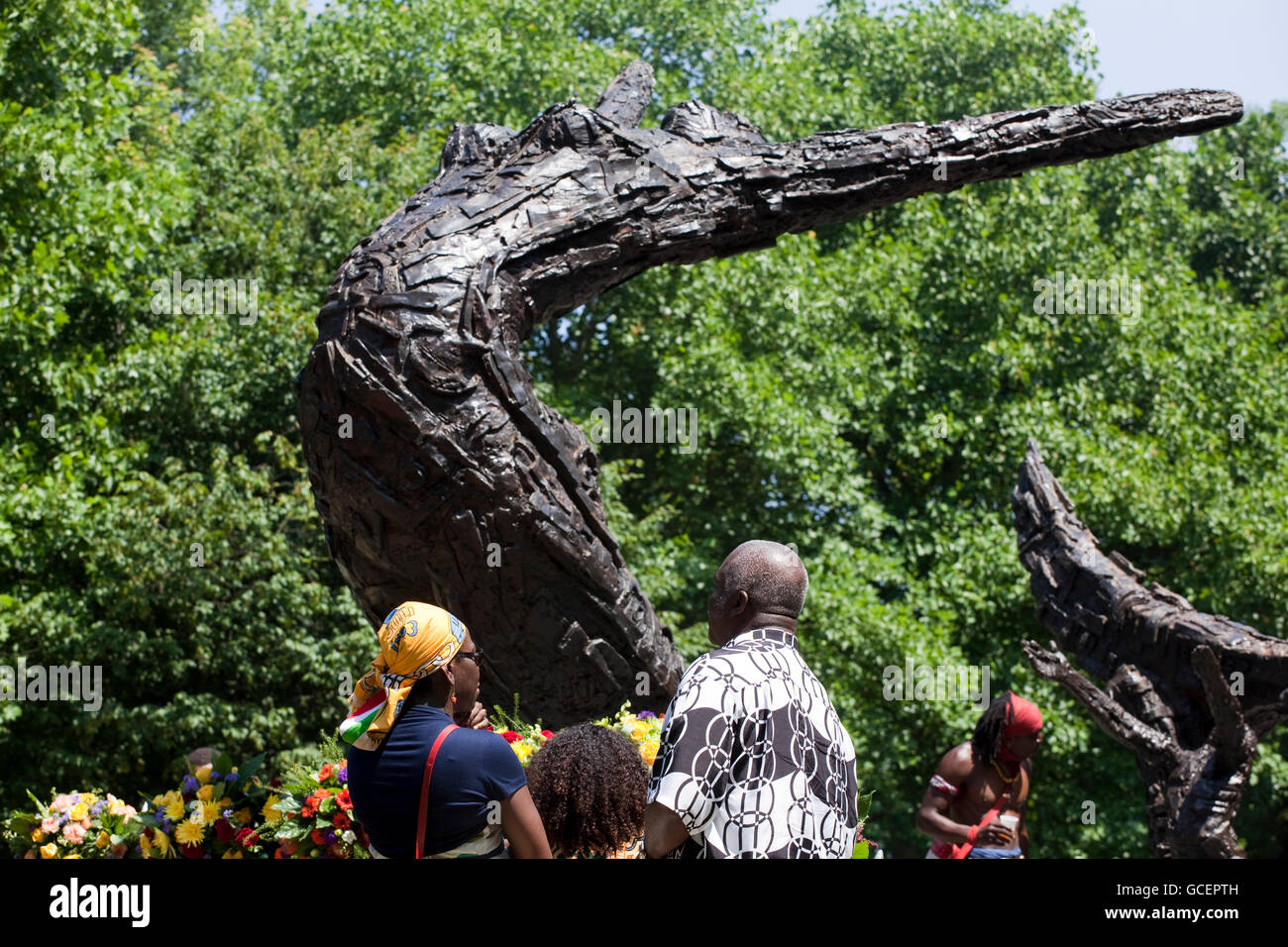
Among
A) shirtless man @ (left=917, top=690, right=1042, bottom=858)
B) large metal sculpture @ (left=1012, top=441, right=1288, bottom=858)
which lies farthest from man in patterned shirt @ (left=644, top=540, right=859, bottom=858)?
large metal sculpture @ (left=1012, top=441, right=1288, bottom=858)

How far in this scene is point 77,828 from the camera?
178 inches

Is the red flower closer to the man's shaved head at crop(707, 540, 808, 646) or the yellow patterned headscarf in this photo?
the yellow patterned headscarf

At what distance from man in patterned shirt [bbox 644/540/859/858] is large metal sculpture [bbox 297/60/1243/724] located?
152cm

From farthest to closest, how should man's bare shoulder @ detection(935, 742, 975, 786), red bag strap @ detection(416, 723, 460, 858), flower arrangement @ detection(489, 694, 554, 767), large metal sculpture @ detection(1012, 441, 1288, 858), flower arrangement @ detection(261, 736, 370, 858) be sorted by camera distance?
large metal sculpture @ detection(1012, 441, 1288, 858) < man's bare shoulder @ detection(935, 742, 975, 786) < flower arrangement @ detection(489, 694, 554, 767) < flower arrangement @ detection(261, 736, 370, 858) < red bag strap @ detection(416, 723, 460, 858)

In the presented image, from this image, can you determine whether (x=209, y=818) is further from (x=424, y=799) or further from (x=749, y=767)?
(x=749, y=767)

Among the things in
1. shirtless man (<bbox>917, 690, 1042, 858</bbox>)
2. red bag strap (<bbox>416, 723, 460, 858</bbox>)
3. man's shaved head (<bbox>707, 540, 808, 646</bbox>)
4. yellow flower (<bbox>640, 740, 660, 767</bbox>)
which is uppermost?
man's shaved head (<bbox>707, 540, 808, 646</bbox>)

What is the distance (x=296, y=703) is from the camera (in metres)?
12.3

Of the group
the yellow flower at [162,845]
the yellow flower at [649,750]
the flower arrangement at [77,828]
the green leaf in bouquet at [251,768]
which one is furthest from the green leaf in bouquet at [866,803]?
the flower arrangement at [77,828]

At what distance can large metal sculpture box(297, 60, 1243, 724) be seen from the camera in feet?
13.5

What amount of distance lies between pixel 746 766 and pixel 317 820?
1863 mm

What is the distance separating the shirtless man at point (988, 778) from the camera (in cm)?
641

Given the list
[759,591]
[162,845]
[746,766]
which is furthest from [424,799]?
[162,845]
